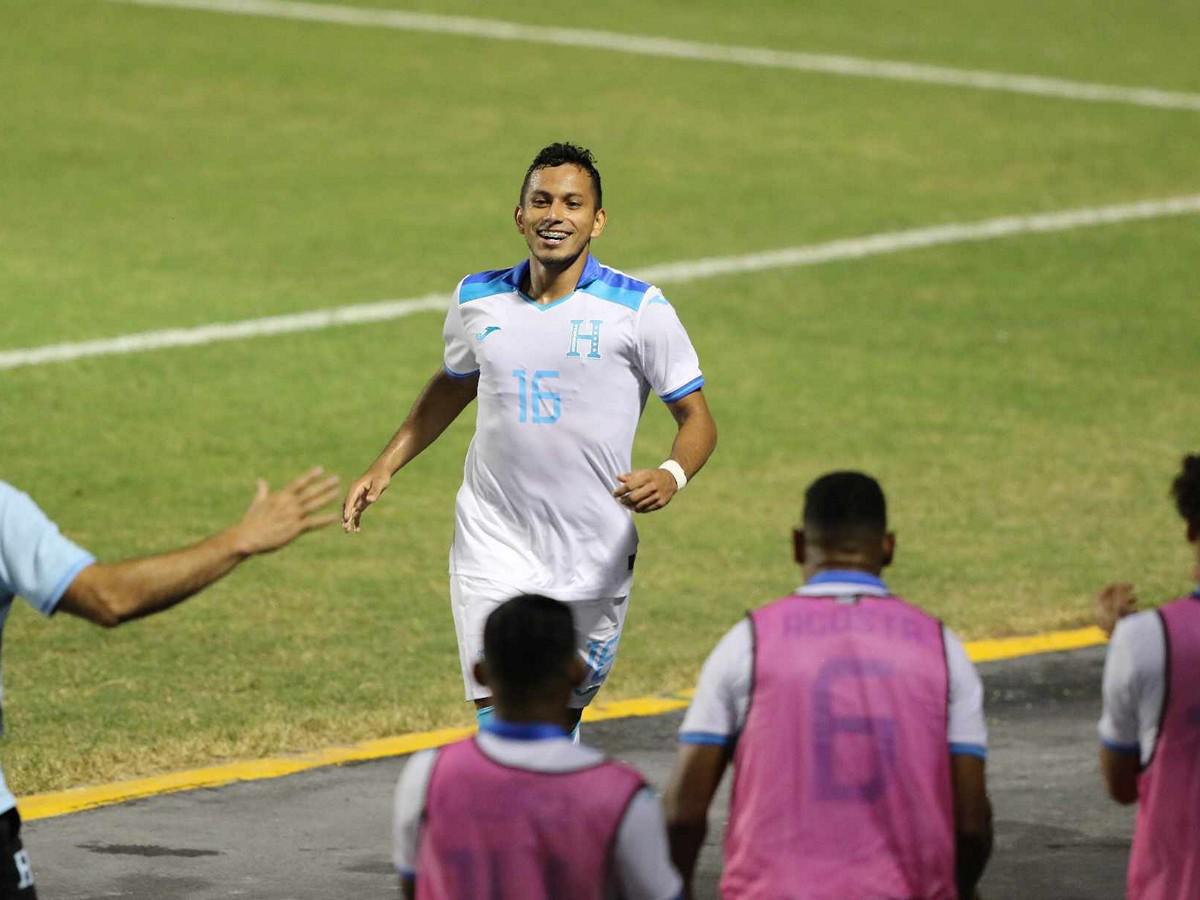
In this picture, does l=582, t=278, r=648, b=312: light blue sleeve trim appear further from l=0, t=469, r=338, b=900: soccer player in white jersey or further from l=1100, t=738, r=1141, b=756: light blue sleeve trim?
l=1100, t=738, r=1141, b=756: light blue sleeve trim

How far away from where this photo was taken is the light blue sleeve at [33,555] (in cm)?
566

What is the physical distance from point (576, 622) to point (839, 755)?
2.86 meters

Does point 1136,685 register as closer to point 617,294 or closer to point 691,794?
point 691,794

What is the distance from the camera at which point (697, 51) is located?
29.2m

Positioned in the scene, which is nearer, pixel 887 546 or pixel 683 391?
pixel 887 546

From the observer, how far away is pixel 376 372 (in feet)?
59.6

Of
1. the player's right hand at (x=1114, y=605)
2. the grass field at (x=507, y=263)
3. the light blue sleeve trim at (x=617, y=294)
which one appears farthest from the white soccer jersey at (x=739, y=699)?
the grass field at (x=507, y=263)

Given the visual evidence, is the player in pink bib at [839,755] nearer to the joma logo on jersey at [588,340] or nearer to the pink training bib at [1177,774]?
the pink training bib at [1177,774]

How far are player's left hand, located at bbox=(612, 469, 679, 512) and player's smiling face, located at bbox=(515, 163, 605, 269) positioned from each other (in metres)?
0.92

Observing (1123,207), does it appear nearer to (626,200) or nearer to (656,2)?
(626,200)

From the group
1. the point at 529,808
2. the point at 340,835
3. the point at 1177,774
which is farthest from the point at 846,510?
the point at 340,835

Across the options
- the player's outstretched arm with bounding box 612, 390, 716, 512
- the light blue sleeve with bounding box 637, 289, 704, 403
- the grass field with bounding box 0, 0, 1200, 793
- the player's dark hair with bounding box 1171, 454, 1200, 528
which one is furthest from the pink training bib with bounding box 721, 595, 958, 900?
the grass field with bounding box 0, 0, 1200, 793

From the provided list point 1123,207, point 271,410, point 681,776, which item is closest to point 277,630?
point 271,410

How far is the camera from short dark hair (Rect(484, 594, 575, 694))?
17.0ft
